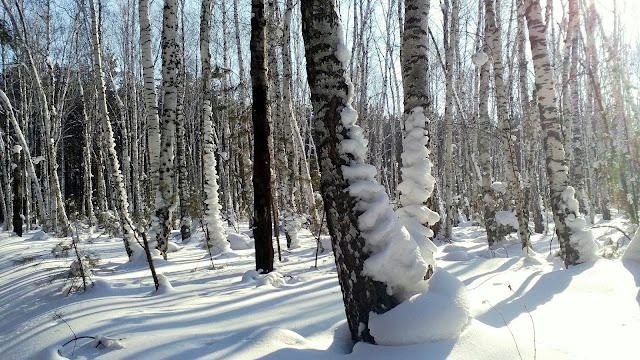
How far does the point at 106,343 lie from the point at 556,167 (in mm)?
5643

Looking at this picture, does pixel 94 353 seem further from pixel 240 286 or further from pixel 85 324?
pixel 240 286

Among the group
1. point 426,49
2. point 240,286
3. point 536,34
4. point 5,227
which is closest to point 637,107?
point 536,34

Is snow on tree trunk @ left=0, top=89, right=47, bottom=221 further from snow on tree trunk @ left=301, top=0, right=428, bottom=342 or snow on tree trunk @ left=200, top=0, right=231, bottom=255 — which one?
snow on tree trunk @ left=301, top=0, right=428, bottom=342

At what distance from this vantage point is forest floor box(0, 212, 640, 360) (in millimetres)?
2574

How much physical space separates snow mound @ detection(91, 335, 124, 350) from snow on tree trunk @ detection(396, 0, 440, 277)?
2269 mm

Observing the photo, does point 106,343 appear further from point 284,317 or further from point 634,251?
point 634,251

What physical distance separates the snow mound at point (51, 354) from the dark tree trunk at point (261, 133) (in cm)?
279

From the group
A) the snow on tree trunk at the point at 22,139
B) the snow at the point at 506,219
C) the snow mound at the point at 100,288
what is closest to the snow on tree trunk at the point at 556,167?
the snow at the point at 506,219

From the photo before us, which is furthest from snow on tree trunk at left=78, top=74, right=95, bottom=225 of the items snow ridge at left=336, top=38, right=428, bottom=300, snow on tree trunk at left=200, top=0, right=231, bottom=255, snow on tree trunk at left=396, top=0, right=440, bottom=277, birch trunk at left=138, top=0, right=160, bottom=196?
snow ridge at left=336, top=38, right=428, bottom=300

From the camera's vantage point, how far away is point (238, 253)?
8797mm

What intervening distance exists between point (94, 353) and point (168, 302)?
4.68 feet

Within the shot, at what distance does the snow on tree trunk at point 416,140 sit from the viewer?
3658 mm

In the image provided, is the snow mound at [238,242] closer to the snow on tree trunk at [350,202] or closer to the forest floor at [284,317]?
the forest floor at [284,317]

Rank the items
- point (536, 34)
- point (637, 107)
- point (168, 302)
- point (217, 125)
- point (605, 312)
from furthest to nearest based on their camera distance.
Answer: point (217, 125) < point (637, 107) < point (536, 34) < point (168, 302) < point (605, 312)
